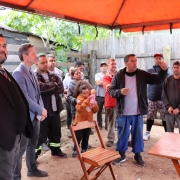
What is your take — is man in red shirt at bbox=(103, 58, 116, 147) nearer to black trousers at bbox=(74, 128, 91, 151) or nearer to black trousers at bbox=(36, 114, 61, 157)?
black trousers at bbox=(74, 128, 91, 151)

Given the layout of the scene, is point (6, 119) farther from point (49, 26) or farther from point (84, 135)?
point (49, 26)

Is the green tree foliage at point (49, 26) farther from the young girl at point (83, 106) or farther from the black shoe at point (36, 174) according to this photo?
the black shoe at point (36, 174)

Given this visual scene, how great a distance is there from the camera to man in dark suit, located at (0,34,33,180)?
83.6 inches

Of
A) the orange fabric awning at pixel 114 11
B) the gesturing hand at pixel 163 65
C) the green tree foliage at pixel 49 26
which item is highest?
A: the green tree foliage at pixel 49 26

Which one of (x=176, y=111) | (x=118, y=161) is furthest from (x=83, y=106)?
(x=176, y=111)

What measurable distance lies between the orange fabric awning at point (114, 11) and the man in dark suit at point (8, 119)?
1.53m

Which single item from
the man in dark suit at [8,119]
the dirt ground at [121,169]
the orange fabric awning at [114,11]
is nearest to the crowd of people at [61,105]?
the man in dark suit at [8,119]

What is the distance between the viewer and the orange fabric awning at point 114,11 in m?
3.74

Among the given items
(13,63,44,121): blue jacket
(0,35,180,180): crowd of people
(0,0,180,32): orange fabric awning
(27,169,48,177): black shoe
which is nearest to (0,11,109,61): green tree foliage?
(0,0,180,32): orange fabric awning

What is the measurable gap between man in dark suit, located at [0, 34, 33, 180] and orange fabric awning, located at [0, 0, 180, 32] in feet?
5.01

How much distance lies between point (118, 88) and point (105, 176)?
58.0 inches

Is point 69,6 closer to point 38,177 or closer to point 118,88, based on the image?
point 118,88

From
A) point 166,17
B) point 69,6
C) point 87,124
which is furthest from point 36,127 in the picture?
point 166,17

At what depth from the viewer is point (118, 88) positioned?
429 cm
